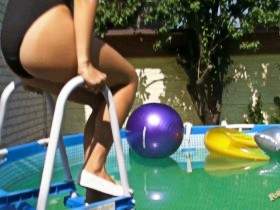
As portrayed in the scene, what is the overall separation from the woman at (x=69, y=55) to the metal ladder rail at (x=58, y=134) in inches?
1.8

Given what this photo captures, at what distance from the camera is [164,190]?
→ 4055 millimetres

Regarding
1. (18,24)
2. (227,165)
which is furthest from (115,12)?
(18,24)

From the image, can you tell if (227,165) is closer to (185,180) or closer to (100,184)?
(185,180)

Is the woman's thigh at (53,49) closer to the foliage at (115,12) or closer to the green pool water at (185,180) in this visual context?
the green pool water at (185,180)

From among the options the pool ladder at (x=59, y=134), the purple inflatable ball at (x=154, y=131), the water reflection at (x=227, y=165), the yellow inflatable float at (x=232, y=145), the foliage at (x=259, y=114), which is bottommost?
the foliage at (x=259, y=114)

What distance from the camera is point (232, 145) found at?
5.37 m

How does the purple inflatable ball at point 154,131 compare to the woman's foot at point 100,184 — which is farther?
the purple inflatable ball at point 154,131

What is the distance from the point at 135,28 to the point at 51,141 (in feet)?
22.5

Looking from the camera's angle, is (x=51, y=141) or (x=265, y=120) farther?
(x=265, y=120)

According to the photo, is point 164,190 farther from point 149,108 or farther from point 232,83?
point 232,83

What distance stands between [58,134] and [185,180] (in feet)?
8.63

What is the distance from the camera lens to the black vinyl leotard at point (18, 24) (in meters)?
2.04

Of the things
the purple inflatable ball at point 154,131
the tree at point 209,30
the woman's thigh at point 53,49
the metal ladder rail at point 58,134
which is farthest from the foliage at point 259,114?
the woman's thigh at point 53,49

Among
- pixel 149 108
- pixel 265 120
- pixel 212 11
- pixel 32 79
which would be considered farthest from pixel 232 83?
pixel 32 79
